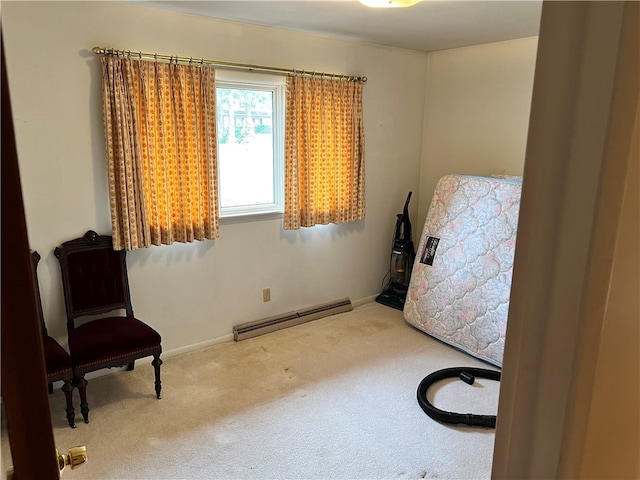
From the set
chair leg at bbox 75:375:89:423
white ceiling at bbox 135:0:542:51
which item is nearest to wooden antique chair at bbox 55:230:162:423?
chair leg at bbox 75:375:89:423

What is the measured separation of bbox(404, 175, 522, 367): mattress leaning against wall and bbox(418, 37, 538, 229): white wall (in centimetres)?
49

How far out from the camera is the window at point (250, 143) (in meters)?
3.61

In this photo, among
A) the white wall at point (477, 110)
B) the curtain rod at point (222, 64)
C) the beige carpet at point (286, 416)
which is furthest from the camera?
the white wall at point (477, 110)

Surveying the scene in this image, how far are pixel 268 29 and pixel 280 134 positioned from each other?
2.60 ft

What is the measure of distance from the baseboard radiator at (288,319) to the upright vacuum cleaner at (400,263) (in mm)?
456

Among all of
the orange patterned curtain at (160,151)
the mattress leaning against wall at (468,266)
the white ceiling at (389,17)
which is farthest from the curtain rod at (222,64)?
the mattress leaning against wall at (468,266)

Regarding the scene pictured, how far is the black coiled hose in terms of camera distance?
276cm

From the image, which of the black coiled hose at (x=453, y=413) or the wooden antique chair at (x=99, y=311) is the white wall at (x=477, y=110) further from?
the wooden antique chair at (x=99, y=311)

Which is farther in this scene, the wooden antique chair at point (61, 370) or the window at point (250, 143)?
the window at point (250, 143)

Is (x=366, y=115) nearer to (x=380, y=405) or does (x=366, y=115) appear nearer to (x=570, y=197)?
(x=380, y=405)

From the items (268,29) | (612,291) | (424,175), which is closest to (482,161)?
(424,175)

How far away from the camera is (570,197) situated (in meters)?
0.49

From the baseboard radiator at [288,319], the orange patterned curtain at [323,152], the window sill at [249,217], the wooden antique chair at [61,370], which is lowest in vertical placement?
the baseboard radiator at [288,319]

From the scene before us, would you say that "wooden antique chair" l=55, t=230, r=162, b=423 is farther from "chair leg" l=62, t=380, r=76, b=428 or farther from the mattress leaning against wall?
the mattress leaning against wall
